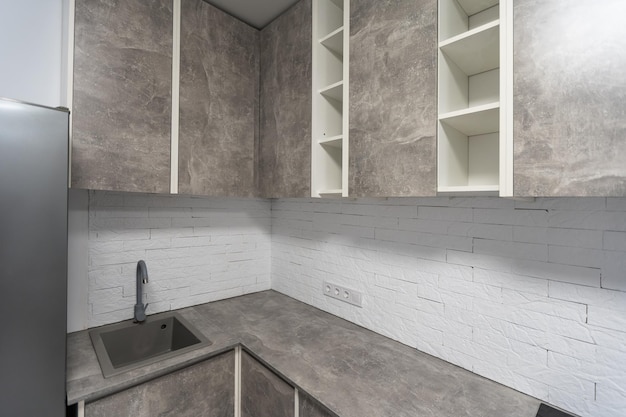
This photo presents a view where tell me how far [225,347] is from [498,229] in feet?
4.49

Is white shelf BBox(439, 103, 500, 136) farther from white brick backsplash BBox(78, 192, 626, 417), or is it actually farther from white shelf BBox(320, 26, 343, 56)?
white shelf BBox(320, 26, 343, 56)

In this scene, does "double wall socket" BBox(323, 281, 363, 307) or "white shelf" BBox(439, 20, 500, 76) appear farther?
"double wall socket" BBox(323, 281, 363, 307)

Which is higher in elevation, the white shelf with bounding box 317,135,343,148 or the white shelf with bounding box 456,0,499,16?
the white shelf with bounding box 456,0,499,16

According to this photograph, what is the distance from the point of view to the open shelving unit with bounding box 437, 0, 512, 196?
0.90 meters

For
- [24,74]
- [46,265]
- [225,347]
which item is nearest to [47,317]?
[46,265]

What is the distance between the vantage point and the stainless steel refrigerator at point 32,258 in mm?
898

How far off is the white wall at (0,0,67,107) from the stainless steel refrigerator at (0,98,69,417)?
0.59m

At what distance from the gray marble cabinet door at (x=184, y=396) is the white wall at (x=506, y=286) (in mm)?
752

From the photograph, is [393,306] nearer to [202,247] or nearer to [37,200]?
[202,247]

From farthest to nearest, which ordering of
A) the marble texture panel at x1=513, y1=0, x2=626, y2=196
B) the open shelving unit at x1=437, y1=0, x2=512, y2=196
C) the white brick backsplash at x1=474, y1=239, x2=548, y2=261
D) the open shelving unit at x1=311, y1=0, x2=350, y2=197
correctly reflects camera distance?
the open shelving unit at x1=311, y1=0, x2=350, y2=197
the white brick backsplash at x1=474, y1=239, x2=548, y2=261
the open shelving unit at x1=437, y1=0, x2=512, y2=196
the marble texture panel at x1=513, y1=0, x2=626, y2=196

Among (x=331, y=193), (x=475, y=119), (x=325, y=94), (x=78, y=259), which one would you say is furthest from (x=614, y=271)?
(x=78, y=259)

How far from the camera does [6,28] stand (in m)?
1.38

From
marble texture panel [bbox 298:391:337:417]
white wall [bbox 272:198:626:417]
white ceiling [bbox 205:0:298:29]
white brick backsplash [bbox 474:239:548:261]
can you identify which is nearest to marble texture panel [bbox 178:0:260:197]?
white ceiling [bbox 205:0:298:29]

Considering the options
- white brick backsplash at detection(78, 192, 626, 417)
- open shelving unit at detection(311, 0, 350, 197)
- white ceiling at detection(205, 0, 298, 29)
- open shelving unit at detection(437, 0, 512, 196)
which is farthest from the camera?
white ceiling at detection(205, 0, 298, 29)
